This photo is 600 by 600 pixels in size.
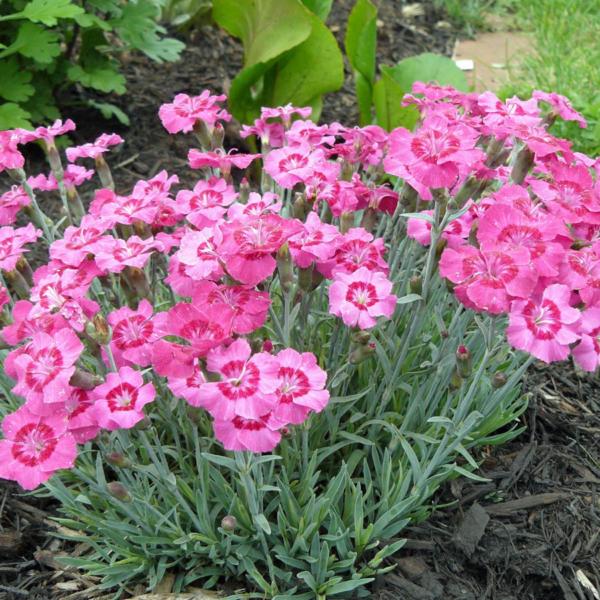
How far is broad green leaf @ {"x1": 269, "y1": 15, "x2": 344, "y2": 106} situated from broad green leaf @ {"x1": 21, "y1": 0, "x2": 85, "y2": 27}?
3.55 ft

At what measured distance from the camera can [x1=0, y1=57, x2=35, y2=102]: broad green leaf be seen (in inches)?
134

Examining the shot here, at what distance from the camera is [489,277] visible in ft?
4.78

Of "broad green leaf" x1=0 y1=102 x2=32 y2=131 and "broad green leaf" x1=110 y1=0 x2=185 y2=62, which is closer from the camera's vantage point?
"broad green leaf" x1=0 y1=102 x2=32 y2=131

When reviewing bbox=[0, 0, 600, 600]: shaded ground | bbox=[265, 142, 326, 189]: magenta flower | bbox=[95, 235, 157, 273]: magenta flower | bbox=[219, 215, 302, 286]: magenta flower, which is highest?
bbox=[219, 215, 302, 286]: magenta flower

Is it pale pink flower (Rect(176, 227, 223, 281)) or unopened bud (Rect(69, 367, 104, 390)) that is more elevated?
pale pink flower (Rect(176, 227, 223, 281))

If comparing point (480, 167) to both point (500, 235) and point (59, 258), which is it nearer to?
point (500, 235)

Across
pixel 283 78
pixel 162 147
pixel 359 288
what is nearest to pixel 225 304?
pixel 359 288

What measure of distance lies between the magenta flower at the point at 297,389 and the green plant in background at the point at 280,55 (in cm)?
228

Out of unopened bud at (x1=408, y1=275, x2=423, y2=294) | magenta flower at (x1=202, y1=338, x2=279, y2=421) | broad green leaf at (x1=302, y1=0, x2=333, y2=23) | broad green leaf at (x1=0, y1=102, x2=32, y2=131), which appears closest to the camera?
magenta flower at (x1=202, y1=338, x2=279, y2=421)

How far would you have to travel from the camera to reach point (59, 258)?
64.0 inches

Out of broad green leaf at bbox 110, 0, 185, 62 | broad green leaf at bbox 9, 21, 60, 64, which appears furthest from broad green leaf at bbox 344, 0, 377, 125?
broad green leaf at bbox 9, 21, 60, 64

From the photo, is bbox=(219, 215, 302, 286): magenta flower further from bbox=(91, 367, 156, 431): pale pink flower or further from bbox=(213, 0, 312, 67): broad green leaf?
bbox=(213, 0, 312, 67): broad green leaf

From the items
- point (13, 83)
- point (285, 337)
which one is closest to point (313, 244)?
point (285, 337)

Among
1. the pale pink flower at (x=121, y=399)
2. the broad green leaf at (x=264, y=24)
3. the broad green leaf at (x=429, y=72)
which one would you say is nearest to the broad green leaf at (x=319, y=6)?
the broad green leaf at (x=264, y=24)
